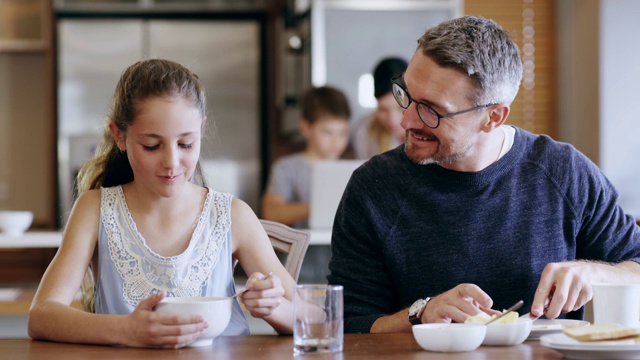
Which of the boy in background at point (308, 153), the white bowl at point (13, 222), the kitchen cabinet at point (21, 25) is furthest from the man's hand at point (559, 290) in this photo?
the kitchen cabinet at point (21, 25)

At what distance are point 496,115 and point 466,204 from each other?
18 centimetres

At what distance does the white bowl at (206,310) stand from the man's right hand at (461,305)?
35 cm

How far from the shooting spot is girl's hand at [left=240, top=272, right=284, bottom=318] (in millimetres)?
1459

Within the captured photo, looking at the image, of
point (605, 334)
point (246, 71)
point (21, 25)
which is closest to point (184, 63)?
point (246, 71)

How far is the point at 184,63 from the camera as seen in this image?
585cm

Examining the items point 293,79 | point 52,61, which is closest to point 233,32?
point 293,79

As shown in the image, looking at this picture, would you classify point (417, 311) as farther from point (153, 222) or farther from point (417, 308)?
point (153, 222)

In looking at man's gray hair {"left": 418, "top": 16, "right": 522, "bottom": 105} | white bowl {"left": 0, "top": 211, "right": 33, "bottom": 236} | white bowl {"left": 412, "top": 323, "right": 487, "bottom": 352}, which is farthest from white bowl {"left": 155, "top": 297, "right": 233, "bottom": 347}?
white bowl {"left": 0, "top": 211, "right": 33, "bottom": 236}

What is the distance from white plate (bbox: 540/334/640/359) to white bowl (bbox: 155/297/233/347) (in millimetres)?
478

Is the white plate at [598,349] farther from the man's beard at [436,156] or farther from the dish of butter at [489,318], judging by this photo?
the man's beard at [436,156]

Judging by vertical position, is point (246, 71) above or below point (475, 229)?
above

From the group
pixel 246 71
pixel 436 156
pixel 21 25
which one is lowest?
pixel 436 156

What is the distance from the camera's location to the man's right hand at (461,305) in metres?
1.49

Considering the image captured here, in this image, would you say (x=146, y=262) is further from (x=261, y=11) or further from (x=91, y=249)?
(x=261, y=11)
